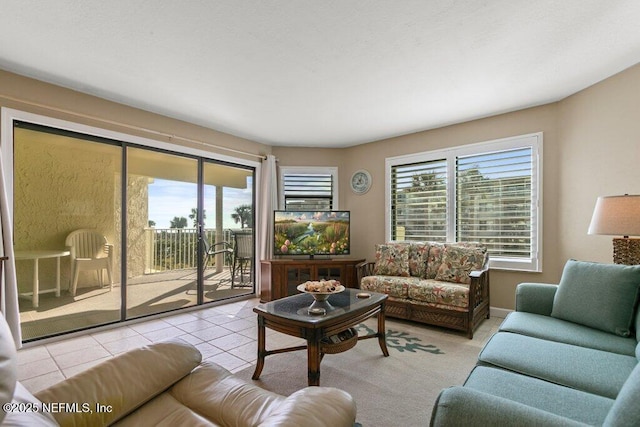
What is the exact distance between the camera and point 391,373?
91.3 inches

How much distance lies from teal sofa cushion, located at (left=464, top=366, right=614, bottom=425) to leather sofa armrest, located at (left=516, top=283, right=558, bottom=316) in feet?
3.59

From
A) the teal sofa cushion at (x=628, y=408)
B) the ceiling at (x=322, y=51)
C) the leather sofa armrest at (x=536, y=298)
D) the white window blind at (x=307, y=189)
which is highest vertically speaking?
the ceiling at (x=322, y=51)

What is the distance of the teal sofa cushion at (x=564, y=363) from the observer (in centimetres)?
134

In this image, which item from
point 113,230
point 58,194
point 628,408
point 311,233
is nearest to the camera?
point 628,408

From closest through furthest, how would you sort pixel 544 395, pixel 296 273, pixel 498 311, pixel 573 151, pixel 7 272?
1. pixel 544 395
2. pixel 7 272
3. pixel 573 151
4. pixel 498 311
5. pixel 296 273

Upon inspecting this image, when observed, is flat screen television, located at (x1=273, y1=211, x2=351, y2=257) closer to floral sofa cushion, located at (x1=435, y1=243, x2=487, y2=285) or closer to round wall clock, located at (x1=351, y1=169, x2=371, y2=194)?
round wall clock, located at (x1=351, y1=169, x2=371, y2=194)

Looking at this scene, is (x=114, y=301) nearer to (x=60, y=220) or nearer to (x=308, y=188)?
(x=60, y=220)

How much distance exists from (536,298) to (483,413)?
183 centimetres

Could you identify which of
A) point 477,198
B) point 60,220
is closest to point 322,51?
point 477,198

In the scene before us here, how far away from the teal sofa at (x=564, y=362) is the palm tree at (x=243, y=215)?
3692 millimetres

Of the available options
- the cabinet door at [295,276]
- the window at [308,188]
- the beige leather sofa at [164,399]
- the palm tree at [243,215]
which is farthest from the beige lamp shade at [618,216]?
the palm tree at [243,215]

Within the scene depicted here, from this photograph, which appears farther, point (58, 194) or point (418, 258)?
point (418, 258)

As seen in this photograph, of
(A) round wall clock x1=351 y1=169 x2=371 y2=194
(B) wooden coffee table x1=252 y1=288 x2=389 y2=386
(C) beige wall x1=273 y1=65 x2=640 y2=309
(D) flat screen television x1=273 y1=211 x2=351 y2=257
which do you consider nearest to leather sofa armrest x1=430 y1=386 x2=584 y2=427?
(B) wooden coffee table x1=252 y1=288 x2=389 y2=386

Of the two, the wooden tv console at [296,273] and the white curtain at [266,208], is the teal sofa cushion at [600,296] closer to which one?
the wooden tv console at [296,273]
